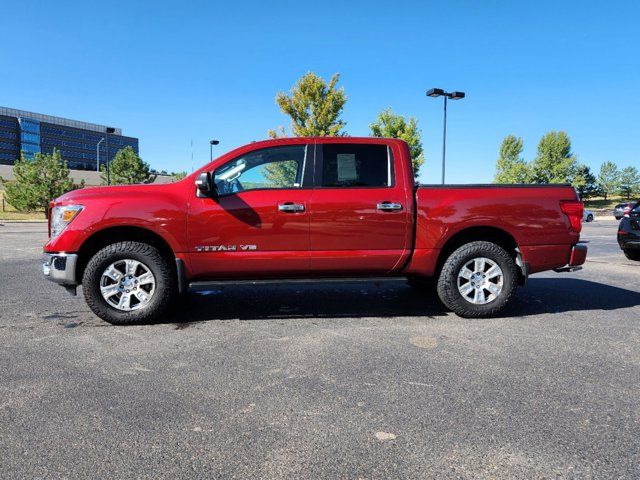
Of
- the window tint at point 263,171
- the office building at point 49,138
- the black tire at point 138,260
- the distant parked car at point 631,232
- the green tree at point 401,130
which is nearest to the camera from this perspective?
the black tire at point 138,260

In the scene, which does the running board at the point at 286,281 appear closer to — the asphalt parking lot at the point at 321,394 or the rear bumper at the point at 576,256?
the asphalt parking lot at the point at 321,394

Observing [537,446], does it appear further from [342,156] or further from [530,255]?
[342,156]

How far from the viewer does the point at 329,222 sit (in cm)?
473

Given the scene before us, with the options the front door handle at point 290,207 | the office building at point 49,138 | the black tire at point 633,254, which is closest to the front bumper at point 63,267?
the front door handle at point 290,207

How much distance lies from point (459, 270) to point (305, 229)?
174cm

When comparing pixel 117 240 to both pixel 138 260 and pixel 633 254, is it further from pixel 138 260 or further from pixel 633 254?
pixel 633 254

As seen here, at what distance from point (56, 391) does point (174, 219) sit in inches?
79.4

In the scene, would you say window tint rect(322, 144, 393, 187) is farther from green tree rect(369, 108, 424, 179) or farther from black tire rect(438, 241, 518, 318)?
green tree rect(369, 108, 424, 179)

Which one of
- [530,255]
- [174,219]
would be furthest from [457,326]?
[174,219]

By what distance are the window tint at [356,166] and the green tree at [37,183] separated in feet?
105

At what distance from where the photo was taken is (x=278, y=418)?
2646 millimetres

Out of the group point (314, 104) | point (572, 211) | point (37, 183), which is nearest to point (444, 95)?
point (314, 104)

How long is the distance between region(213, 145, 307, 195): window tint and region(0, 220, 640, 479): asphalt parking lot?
1.45 m

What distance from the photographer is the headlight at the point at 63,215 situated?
454 cm
